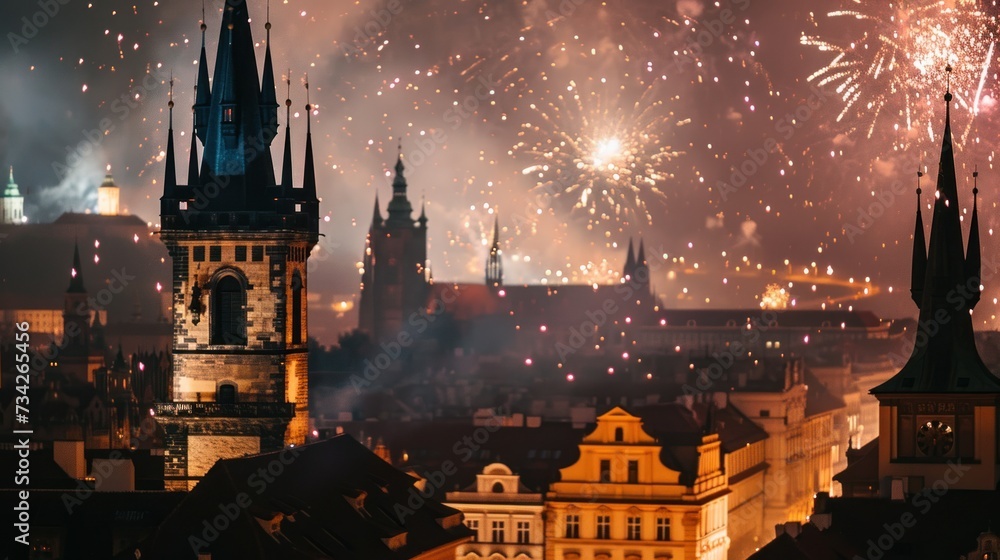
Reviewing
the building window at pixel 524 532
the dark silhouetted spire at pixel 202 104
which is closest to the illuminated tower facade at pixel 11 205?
the building window at pixel 524 532

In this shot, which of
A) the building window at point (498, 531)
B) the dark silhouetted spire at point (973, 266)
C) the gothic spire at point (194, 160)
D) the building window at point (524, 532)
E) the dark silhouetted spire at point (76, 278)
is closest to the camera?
the gothic spire at point (194, 160)

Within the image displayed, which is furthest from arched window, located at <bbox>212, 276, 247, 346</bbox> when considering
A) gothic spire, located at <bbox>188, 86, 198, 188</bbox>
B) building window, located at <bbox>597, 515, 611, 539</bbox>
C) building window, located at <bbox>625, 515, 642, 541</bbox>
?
building window, located at <bbox>625, 515, 642, 541</bbox>

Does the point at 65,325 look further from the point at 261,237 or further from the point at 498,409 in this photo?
the point at 261,237

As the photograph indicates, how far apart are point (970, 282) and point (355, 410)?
6310 centimetres

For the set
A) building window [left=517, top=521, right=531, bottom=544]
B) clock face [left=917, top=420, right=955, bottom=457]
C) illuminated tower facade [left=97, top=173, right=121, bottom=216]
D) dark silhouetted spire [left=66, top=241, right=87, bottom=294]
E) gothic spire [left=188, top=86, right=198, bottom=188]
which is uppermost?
illuminated tower facade [left=97, top=173, right=121, bottom=216]

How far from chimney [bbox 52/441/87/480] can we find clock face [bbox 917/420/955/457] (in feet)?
90.8

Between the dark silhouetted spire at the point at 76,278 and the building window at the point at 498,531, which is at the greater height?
the dark silhouetted spire at the point at 76,278

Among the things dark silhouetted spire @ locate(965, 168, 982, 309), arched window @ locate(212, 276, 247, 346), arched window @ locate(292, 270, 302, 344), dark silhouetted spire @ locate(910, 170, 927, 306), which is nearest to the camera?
arched window @ locate(212, 276, 247, 346)

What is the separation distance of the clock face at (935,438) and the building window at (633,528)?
1932 centimetres

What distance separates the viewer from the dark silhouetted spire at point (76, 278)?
187 m

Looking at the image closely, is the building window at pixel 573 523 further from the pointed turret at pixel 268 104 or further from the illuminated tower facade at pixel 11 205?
the illuminated tower facade at pixel 11 205

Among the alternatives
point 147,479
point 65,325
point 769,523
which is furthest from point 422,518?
point 65,325

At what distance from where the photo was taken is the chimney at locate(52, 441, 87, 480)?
10075cm

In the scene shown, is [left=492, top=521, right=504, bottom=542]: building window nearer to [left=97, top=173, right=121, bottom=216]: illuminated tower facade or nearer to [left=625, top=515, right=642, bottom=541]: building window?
[left=625, top=515, right=642, bottom=541]: building window
